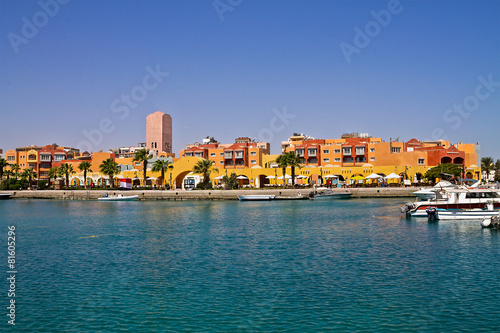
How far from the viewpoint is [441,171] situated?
89.2 m

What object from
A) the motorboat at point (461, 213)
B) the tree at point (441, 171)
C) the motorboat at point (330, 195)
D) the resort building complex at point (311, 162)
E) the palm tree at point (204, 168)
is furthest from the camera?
the resort building complex at point (311, 162)

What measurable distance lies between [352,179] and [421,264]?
73.5m

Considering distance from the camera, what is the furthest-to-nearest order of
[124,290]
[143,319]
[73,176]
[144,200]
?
[73,176] → [144,200] → [124,290] → [143,319]

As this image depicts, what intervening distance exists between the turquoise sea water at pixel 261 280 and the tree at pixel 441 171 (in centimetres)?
5390

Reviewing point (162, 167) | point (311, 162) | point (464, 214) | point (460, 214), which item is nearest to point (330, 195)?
point (311, 162)

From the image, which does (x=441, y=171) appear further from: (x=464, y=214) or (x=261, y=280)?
(x=261, y=280)

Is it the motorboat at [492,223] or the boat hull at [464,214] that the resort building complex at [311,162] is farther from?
the motorboat at [492,223]

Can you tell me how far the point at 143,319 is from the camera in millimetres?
17047

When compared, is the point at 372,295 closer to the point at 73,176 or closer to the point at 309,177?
the point at 309,177

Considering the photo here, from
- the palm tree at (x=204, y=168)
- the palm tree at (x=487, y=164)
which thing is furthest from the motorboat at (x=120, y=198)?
the palm tree at (x=487, y=164)

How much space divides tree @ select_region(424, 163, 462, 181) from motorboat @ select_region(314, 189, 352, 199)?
18.1 metres

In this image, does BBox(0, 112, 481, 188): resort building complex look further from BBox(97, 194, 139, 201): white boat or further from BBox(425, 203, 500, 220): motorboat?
BBox(425, 203, 500, 220): motorboat

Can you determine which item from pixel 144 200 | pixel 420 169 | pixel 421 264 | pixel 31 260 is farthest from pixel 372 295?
pixel 420 169

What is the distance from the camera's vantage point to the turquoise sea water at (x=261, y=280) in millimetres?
16609
